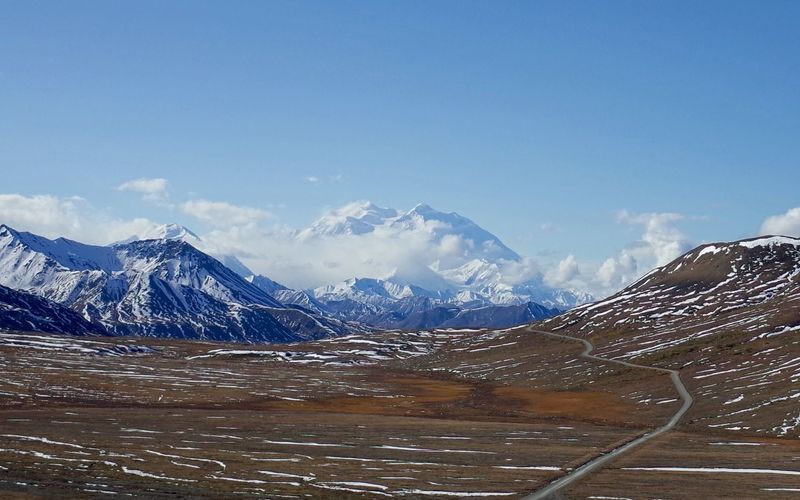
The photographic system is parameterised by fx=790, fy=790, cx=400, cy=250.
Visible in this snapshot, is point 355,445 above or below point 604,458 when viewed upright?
below

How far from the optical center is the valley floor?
2111 inches

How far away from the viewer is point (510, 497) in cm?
5044

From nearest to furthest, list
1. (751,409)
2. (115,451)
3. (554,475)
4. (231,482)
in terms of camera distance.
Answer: (231,482)
(554,475)
(115,451)
(751,409)

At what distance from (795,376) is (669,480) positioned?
64.8 metres

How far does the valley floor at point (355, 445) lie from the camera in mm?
53625

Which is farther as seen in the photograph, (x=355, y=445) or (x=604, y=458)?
(x=355, y=445)

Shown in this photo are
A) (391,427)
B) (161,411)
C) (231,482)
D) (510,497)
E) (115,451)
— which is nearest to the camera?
(510,497)

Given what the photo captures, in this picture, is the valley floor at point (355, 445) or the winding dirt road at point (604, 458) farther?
the valley floor at point (355, 445)

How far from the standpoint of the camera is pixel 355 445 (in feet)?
249

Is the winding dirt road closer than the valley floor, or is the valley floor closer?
the winding dirt road

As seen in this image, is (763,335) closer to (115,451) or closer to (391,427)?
(391,427)

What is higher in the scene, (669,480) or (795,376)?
(795,376)

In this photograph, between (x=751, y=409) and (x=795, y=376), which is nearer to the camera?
(x=751, y=409)

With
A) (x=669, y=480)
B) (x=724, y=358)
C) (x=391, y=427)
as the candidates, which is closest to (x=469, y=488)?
(x=669, y=480)
